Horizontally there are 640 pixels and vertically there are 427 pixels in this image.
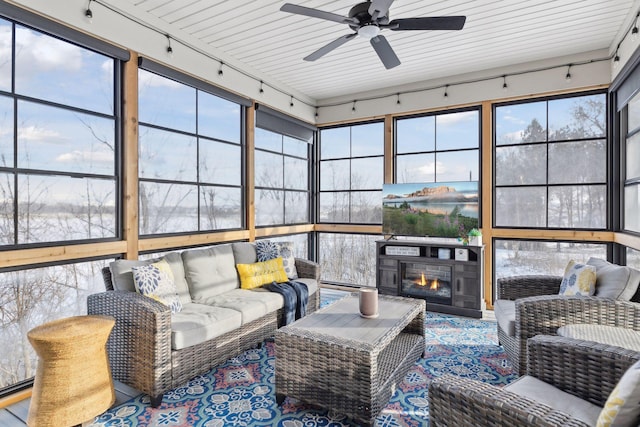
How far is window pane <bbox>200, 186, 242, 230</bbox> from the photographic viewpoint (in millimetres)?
3942

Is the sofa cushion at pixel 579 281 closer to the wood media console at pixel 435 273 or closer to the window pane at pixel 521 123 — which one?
the wood media console at pixel 435 273

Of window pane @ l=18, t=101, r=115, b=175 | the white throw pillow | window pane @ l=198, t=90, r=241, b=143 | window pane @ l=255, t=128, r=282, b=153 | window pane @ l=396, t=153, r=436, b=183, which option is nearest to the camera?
the white throw pillow

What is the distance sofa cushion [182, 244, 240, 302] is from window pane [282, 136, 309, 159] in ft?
6.90

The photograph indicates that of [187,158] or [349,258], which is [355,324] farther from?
[349,258]

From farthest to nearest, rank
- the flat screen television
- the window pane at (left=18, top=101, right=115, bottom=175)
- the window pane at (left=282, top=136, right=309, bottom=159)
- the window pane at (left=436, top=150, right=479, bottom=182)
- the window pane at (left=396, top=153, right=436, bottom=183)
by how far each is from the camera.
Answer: the window pane at (left=282, top=136, right=309, bottom=159) < the window pane at (left=396, top=153, right=436, bottom=183) < the window pane at (left=436, top=150, right=479, bottom=182) < the flat screen television < the window pane at (left=18, top=101, right=115, bottom=175)

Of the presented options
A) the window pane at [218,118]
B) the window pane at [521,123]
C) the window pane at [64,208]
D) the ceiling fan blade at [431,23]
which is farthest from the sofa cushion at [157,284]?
the window pane at [521,123]

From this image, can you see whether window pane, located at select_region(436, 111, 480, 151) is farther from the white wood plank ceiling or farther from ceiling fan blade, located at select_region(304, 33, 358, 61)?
ceiling fan blade, located at select_region(304, 33, 358, 61)

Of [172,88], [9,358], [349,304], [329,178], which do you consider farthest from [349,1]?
[9,358]

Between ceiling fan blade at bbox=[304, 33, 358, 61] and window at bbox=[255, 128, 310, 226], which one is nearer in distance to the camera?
ceiling fan blade at bbox=[304, 33, 358, 61]

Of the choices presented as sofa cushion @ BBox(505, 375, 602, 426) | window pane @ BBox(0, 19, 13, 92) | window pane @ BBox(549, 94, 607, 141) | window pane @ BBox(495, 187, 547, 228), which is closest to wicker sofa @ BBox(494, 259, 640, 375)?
sofa cushion @ BBox(505, 375, 602, 426)

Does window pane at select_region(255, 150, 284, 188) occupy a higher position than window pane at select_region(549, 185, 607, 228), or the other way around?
window pane at select_region(255, 150, 284, 188)

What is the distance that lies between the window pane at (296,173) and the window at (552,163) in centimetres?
272

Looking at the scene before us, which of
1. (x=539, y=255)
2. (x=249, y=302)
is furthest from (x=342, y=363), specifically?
(x=539, y=255)

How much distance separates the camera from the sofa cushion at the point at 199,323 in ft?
7.92
